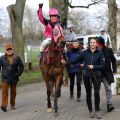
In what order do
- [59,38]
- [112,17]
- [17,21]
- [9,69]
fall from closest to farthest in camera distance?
[59,38] → [9,69] → [17,21] → [112,17]

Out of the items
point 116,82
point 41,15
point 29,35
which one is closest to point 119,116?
point 41,15

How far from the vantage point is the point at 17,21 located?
3083 cm

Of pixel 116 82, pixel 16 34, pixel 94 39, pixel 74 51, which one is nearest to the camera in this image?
pixel 94 39

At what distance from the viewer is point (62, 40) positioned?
12.1 m

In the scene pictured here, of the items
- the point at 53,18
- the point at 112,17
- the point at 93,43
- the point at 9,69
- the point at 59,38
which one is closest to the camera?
the point at 93,43

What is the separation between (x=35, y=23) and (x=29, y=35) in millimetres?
5470

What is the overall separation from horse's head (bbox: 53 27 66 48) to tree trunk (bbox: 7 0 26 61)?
60.6 feet

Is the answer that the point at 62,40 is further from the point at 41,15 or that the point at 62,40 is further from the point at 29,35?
the point at 29,35

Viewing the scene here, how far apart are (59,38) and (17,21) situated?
19.0m

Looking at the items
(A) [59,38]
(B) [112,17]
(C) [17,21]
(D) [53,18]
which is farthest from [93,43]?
(B) [112,17]

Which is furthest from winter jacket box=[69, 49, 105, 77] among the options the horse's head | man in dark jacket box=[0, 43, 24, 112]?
man in dark jacket box=[0, 43, 24, 112]

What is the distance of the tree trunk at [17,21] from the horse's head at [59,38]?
1848 centimetres

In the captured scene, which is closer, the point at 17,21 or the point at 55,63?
the point at 55,63

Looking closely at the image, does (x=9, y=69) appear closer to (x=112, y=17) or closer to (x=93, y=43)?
(x=93, y=43)
